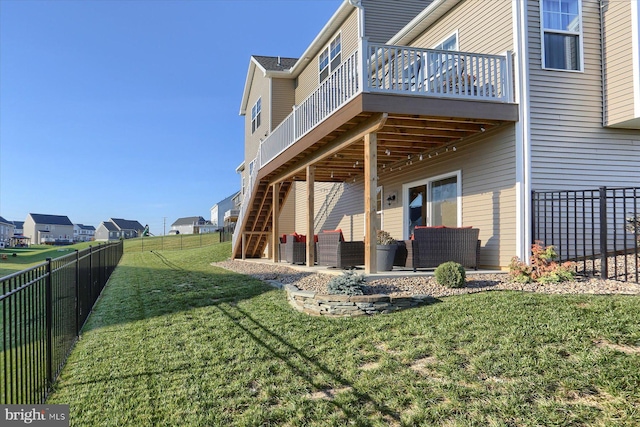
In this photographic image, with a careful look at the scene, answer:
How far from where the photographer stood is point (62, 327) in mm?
4809

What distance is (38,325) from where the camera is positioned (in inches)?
151

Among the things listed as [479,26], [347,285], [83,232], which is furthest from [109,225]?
[347,285]

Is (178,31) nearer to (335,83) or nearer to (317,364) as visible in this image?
(335,83)

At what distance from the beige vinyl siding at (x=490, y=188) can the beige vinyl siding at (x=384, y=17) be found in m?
5.58

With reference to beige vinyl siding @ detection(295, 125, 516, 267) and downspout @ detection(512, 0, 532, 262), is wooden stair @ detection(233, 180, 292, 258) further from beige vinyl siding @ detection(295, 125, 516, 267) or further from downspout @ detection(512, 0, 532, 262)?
downspout @ detection(512, 0, 532, 262)

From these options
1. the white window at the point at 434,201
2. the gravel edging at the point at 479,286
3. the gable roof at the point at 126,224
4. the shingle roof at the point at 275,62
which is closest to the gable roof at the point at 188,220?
the gable roof at the point at 126,224

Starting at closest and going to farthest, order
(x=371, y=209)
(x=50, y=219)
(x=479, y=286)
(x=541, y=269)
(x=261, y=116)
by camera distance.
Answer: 1. (x=479, y=286)
2. (x=541, y=269)
3. (x=371, y=209)
4. (x=261, y=116)
5. (x=50, y=219)

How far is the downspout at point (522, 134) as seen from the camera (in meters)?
7.48

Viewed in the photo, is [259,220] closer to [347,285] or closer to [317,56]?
[317,56]

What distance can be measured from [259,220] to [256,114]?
8.05 metres

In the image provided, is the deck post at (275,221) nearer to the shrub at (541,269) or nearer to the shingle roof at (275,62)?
the shrub at (541,269)

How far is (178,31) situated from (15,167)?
2715cm

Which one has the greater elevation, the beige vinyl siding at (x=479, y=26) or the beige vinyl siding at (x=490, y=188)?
the beige vinyl siding at (x=479, y=26)

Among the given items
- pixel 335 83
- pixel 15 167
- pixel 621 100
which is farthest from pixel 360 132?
pixel 15 167
